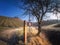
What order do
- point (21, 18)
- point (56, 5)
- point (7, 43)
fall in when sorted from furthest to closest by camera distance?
point (56, 5)
point (21, 18)
point (7, 43)

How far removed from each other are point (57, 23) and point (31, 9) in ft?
2.54

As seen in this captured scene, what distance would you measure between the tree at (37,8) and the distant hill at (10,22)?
1.32ft

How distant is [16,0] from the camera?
3545 mm

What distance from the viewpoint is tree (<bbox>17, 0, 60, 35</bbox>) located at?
12.0 feet

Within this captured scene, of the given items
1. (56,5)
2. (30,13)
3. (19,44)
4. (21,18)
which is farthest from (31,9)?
(19,44)

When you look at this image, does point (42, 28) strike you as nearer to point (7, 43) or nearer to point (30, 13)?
point (30, 13)

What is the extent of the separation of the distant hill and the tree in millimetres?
404

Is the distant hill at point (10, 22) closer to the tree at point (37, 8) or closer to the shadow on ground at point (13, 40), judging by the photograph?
the shadow on ground at point (13, 40)

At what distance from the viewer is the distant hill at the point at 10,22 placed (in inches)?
127

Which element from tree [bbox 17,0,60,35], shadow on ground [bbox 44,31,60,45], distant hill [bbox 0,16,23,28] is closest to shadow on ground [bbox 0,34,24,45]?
distant hill [bbox 0,16,23,28]

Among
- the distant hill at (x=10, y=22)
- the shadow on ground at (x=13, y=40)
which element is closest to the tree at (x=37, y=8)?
the distant hill at (x=10, y=22)

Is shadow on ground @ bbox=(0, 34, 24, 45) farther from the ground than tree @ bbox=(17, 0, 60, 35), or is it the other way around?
tree @ bbox=(17, 0, 60, 35)

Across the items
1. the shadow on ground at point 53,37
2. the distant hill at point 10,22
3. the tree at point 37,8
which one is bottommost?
the shadow on ground at point 53,37

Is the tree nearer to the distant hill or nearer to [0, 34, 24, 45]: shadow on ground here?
the distant hill
